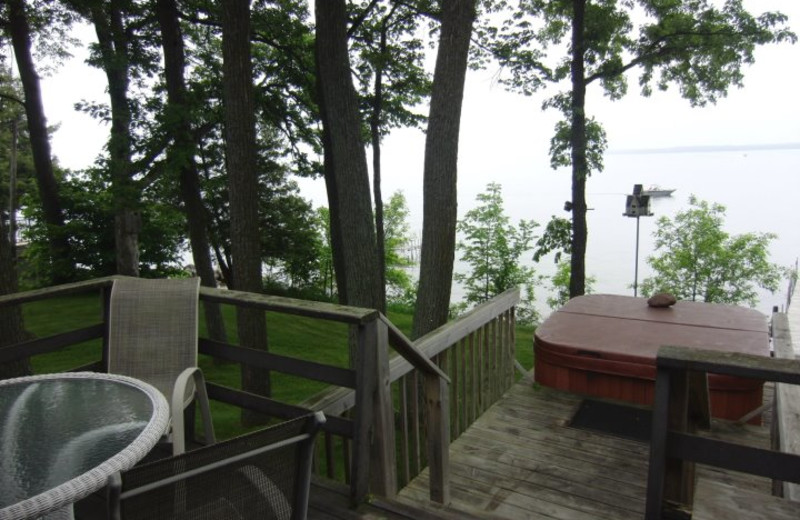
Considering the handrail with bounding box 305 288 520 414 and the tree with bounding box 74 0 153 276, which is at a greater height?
the tree with bounding box 74 0 153 276

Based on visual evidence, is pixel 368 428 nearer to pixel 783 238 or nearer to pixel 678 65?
pixel 678 65

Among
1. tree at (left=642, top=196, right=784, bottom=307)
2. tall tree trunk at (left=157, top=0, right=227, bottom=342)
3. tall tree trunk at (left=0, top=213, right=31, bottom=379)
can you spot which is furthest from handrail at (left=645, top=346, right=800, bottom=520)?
tree at (left=642, top=196, right=784, bottom=307)

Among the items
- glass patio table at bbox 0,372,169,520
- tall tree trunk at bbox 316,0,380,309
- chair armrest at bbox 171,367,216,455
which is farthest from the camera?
tall tree trunk at bbox 316,0,380,309

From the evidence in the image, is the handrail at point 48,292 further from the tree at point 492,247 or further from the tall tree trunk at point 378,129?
the tree at point 492,247

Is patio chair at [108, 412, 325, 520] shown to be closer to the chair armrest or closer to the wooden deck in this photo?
the chair armrest

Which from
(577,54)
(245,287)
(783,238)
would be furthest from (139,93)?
(783,238)

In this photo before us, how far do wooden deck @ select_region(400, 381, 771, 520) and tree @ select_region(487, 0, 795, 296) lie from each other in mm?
6735

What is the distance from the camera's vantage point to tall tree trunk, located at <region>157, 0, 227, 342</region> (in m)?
7.05

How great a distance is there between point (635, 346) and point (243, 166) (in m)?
4.47

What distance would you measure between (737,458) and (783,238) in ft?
107

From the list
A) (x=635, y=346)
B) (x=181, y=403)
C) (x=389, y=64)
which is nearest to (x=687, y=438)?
(x=181, y=403)

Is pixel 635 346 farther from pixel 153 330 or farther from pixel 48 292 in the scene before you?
pixel 48 292

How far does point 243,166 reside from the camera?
5.93 metres

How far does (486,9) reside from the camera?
9.18 meters
